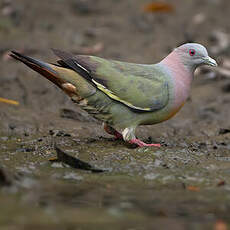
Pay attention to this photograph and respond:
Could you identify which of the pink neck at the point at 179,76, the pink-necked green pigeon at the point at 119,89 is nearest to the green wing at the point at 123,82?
the pink-necked green pigeon at the point at 119,89

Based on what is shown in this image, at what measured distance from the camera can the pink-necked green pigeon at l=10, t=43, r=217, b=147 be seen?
5.15 metres

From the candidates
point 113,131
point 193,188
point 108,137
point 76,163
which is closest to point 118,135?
point 113,131

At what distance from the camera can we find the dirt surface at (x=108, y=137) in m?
3.41

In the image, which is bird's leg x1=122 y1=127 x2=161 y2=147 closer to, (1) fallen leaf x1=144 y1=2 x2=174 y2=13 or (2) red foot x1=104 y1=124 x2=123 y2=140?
(2) red foot x1=104 y1=124 x2=123 y2=140

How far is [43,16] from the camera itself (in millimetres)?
10383

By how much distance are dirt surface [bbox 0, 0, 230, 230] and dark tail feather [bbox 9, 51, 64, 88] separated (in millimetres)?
709

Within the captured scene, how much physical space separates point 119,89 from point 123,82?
0.28 ft

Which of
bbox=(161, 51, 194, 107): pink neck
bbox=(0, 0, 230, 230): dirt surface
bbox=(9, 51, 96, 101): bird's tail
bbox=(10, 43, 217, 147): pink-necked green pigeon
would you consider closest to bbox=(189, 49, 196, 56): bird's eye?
bbox=(161, 51, 194, 107): pink neck

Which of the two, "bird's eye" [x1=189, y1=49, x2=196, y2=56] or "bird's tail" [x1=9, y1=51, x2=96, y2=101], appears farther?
"bird's eye" [x1=189, y1=49, x2=196, y2=56]

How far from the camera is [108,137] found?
19.3 ft

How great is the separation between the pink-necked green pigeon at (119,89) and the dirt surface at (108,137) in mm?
323

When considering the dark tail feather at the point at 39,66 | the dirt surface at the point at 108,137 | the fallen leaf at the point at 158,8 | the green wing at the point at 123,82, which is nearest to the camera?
the dirt surface at the point at 108,137

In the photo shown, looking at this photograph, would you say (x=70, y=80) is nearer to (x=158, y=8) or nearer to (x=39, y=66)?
(x=39, y=66)

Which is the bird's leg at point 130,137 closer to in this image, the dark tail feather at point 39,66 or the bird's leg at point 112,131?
the bird's leg at point 112,131
